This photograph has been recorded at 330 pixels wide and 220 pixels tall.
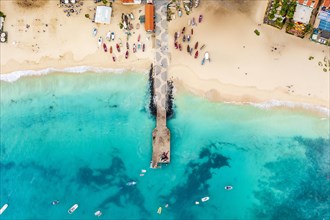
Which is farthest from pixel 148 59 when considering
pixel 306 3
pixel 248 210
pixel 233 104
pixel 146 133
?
pixel 248 210

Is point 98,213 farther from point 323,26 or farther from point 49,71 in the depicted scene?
point 323,26

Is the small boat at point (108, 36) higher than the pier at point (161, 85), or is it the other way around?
the small boat at point (108, 36)

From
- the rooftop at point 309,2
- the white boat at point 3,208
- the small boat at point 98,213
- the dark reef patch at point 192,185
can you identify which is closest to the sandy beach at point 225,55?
the rooftop at point 309,2

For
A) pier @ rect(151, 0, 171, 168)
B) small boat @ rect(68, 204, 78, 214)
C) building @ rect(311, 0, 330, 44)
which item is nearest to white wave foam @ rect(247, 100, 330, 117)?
building @ rect(311, 0, 330, 44)

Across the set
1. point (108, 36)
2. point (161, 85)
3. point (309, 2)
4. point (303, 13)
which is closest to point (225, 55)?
point (161, 85)

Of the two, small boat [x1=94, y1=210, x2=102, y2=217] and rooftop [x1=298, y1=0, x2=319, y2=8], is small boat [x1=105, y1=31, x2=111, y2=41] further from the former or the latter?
rooftop [x1=298, y1=0, x2=319, y2=8]

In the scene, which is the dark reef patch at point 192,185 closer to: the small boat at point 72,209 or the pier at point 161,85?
the pier at point 161,85
